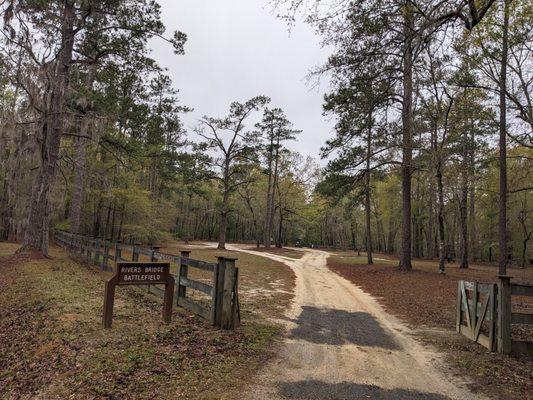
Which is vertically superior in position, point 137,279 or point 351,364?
point 137,279

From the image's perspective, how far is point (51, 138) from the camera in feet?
47.6

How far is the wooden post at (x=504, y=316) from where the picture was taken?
621 cm

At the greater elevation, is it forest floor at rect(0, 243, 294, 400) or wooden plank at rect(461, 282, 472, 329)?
wooden plank at rect(461, 282, 472, 329)

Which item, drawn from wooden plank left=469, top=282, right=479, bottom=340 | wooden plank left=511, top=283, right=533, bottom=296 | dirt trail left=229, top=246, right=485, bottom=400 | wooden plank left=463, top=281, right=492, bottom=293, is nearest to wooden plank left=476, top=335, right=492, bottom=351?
wooden plank left=469, top=282, right=479, bottom=340

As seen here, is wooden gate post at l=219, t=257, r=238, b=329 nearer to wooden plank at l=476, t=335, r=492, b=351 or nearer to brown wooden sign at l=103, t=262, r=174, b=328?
brown wooden sign at l=103, t=262, r=174, b=328

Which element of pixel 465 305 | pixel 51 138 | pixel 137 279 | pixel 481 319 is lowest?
pixel 481 319

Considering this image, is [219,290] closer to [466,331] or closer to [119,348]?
[119,348]

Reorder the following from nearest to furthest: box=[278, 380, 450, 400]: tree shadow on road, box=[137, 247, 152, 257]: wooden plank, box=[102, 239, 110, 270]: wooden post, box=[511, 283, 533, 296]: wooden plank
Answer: box=[278, 380, 450, 400]: tree shadow on road, box=[511, 283, 533, 296]: wooden plank, box=[137, 247, 152, 257]: wooden plank, box=[102, 239, 110, 270]: wooden post

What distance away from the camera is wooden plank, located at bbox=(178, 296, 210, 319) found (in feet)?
23.2

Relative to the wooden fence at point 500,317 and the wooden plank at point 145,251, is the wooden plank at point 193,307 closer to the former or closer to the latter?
the wooden plank at point 145,251

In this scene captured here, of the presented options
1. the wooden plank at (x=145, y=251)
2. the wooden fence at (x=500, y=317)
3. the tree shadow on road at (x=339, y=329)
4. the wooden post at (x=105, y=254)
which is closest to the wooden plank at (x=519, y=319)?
the wooden fence at (x=500, y=317)

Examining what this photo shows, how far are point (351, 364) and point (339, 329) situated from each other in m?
2.17

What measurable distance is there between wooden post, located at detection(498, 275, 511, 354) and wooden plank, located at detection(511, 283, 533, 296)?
0.14 meters

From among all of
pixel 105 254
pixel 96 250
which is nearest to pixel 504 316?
pixel 105 254
